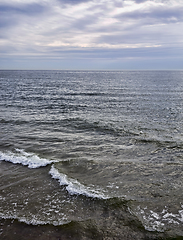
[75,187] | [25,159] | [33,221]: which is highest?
[25,159]

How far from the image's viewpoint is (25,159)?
9781mm

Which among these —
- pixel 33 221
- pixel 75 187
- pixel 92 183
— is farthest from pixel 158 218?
pixel 33 221

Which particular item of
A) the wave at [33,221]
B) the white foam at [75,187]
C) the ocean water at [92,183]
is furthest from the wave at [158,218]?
the wave at [33,221]

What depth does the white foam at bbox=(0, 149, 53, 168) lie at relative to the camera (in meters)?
9.36

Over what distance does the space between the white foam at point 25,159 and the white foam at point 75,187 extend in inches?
51.1

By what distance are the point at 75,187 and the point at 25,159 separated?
3.85 m

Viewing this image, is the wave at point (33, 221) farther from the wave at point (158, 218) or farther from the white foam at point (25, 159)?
the white foam at point (25, 159)

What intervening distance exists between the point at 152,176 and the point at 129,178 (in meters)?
1.05

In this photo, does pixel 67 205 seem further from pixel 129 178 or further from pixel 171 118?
pixel 171 118

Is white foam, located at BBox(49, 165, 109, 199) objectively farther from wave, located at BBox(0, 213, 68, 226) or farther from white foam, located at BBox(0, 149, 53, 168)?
wave, located at BBox(0, 213, 68, 226)

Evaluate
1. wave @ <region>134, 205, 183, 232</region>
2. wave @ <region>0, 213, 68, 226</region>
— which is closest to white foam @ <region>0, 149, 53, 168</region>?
wave @ <region>0, 213, 68, 226</region>

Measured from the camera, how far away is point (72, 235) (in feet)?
16.8

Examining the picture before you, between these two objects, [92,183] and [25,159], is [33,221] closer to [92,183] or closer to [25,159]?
[92,183]

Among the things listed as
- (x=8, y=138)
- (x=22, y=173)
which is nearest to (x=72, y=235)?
(x=22, y=173)
